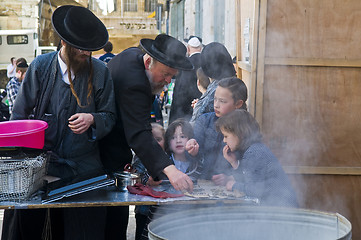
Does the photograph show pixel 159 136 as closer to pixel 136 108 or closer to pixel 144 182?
pixel 144 182

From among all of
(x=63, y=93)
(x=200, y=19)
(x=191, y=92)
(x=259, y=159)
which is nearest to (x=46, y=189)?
(x=63, y=93)

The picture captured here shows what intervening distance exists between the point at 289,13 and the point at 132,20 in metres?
43.3

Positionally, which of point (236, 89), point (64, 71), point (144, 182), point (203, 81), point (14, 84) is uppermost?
point (64, 71)

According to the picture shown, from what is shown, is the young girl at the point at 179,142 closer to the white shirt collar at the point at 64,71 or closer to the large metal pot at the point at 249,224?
the white shirt collar at the point at 64,71

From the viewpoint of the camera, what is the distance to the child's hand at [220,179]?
10.8 ft

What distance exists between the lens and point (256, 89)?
3.84 meters

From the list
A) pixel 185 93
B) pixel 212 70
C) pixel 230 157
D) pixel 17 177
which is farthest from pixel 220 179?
pixel 185 93

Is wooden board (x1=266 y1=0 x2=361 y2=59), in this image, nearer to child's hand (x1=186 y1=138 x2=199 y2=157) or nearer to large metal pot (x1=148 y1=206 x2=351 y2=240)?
A: child's hand (x1=186 y1=138 x2=199 y2=157)

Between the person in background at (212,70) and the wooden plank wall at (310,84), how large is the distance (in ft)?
1.79

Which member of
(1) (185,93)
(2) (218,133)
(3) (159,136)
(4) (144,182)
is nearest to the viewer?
(4) (144,182)

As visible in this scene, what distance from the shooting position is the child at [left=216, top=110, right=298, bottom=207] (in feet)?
9.86

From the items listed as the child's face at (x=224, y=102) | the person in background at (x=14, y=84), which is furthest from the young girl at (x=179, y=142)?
the person in background at (x=14, y=84)

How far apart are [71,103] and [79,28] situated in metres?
0.43

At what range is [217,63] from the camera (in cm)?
453
